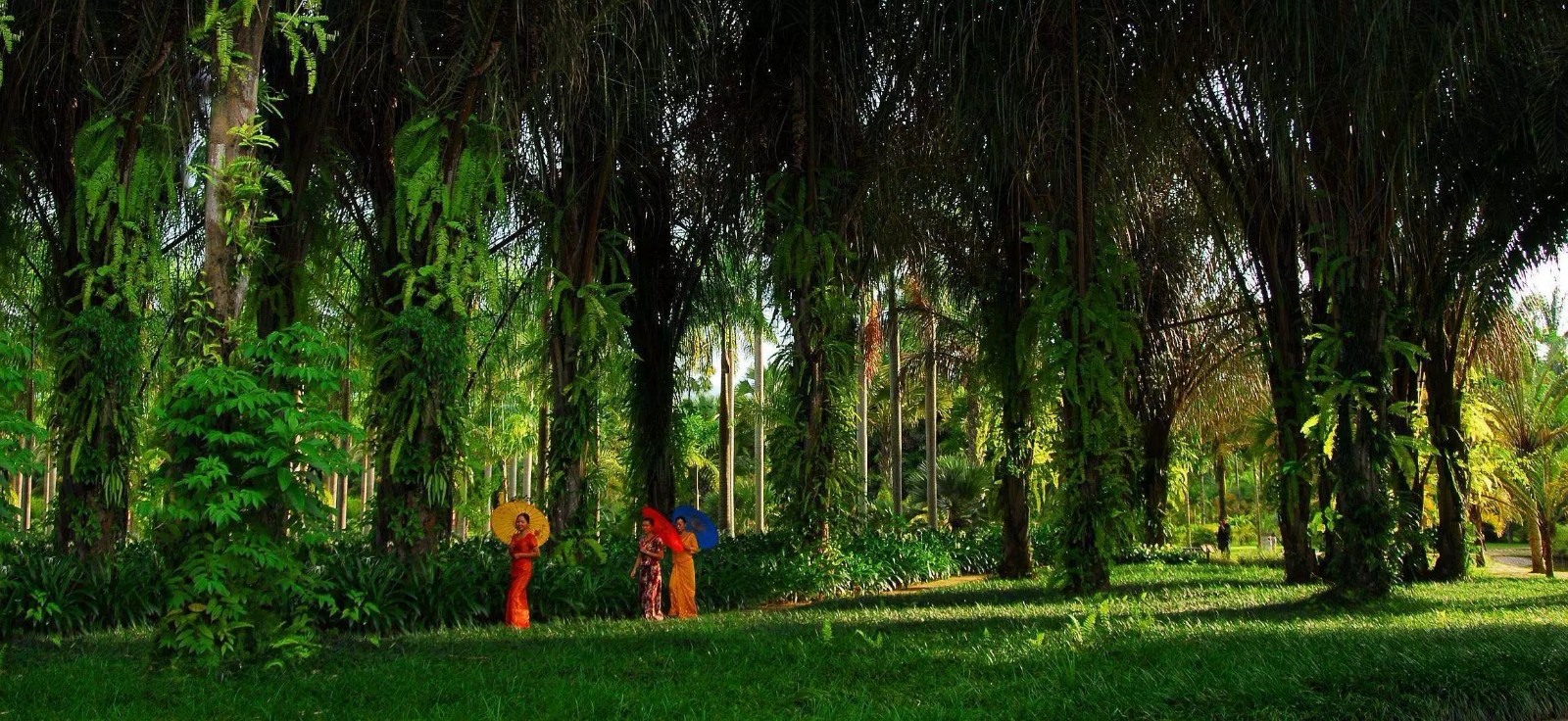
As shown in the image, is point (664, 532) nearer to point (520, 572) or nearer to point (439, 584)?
point (520, 572)

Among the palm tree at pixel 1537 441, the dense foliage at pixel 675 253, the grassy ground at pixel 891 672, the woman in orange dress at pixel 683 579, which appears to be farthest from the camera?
the palm tree at pixel 1537 441

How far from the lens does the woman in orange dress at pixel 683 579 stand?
11664mm

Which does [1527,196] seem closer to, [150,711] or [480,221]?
[480,221]

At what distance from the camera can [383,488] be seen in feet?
36.3

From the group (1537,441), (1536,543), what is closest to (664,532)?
(1536,543)

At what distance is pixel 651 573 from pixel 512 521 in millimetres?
1474

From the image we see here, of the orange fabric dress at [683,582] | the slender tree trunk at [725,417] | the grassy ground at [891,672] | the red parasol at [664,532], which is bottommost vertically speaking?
the grassy ground at [891,672]

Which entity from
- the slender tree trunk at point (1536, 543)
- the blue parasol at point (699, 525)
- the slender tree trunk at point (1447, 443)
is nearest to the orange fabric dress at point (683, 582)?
the blue parasol at point (699, 525)

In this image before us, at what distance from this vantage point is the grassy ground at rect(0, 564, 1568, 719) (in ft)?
20.5

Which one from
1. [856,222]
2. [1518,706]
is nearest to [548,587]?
[856,222]

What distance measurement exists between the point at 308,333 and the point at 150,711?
2.46 m

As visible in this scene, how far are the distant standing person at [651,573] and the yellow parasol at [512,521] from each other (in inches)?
39.1

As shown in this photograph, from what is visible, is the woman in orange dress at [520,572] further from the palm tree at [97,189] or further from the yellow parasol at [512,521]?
the palm tree at [97,189]

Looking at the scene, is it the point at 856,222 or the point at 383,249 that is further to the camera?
the point at 856,222
